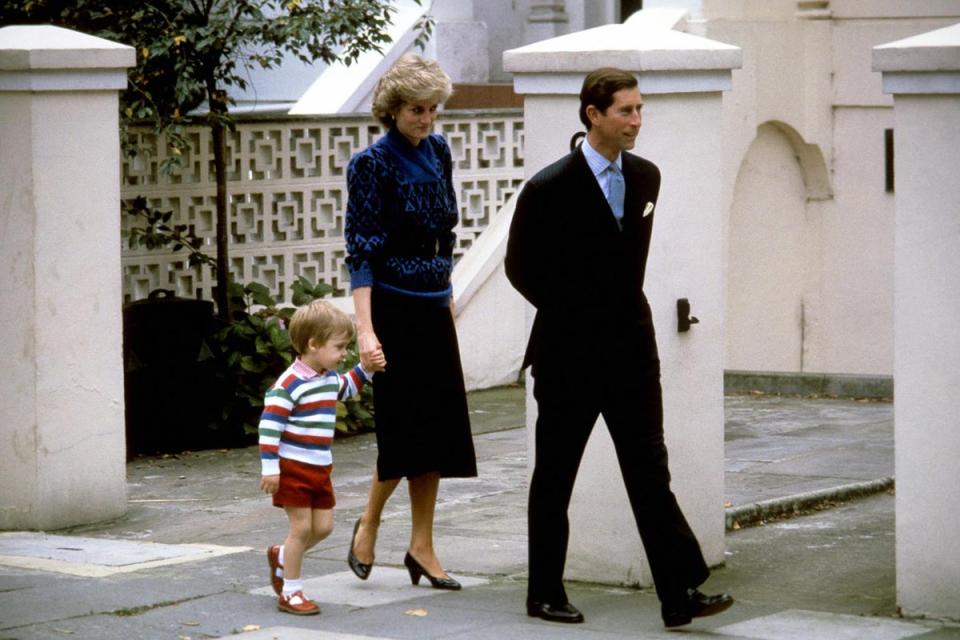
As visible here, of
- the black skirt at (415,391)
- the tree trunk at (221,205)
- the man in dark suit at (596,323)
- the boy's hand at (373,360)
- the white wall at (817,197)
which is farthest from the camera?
the white wall at (817,197)

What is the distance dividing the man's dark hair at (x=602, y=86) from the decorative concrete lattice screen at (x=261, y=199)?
5.21 metres

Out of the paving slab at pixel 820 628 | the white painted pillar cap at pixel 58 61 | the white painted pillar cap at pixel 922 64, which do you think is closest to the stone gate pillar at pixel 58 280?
the white painted pillar cap at pixel 58 61

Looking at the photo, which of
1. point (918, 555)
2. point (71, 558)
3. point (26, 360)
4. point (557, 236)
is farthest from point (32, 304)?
point (918, 555)

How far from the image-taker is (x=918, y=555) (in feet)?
21.3

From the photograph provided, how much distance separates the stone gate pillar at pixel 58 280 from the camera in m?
8.71

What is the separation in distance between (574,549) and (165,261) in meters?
4.95

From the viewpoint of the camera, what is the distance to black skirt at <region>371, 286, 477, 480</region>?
7098mm

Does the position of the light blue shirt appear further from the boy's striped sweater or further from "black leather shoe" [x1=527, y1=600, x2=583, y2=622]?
"black leather shoe" [x1=527, y1=600, x2=583, y2=622]

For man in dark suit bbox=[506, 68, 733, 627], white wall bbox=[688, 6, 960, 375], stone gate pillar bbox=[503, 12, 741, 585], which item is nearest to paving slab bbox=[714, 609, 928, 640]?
man in dark suit bbox=[506, 68, 733, 627]

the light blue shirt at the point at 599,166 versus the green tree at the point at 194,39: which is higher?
the green tree at the point at 194,39

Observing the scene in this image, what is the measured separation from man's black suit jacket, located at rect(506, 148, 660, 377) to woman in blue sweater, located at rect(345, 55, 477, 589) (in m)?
0.60

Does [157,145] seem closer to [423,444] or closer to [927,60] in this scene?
[423,444]

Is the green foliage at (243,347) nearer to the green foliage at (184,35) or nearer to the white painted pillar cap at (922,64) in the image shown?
the green foliage at (184,35)

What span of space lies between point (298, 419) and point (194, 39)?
4.86 m
